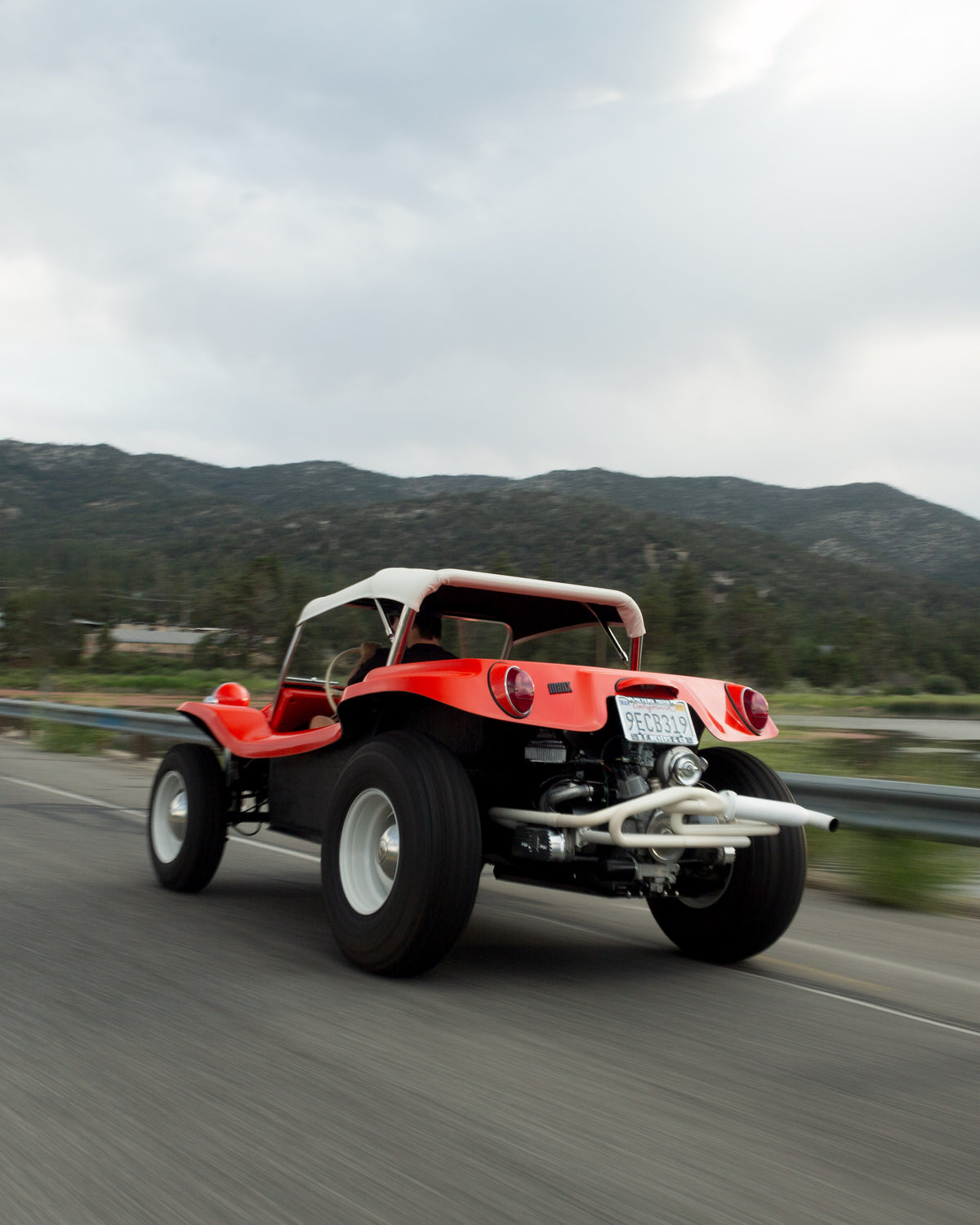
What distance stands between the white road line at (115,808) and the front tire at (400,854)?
298 cm

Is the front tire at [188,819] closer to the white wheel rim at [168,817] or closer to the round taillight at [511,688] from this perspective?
the white wheel rim at [168,817]

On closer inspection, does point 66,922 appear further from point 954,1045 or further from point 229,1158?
point 954,1045

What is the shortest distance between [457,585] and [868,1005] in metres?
2.46

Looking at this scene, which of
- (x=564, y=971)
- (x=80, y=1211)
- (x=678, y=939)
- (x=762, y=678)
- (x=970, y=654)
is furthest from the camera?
(x=970, y=654)

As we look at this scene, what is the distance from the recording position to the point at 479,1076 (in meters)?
3.36

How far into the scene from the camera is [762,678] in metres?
45.5

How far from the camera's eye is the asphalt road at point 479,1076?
8.50ft

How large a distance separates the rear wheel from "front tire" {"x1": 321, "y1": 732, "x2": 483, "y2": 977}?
1.26 m

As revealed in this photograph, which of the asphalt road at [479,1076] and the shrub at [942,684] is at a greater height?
the shrub at [942,684]

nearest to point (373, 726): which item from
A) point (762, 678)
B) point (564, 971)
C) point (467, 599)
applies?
point (467, 599)

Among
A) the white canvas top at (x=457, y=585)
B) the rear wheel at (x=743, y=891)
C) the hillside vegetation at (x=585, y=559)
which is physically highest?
the hillside vegetation at (x=585, y=559)

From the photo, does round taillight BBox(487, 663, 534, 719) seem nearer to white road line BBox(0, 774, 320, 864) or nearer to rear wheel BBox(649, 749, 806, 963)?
rear wheel BBox(649, 749, 806, 963)

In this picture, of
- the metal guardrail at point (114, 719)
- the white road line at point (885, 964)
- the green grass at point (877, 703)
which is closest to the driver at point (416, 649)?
the white road line at point (885, 964)

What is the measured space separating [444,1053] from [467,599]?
2.58 metres
